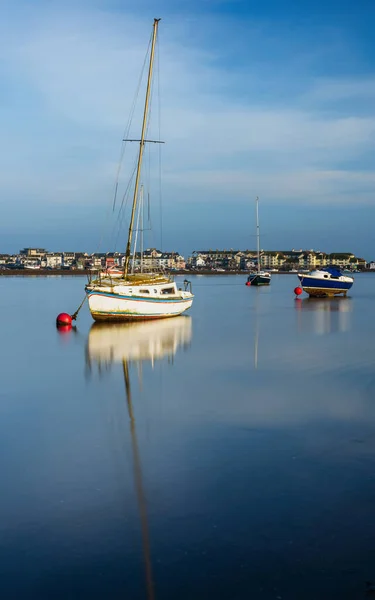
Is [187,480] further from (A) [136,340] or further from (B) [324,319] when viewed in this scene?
(B) [324,319]

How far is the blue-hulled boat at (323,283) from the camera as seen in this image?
56.0 meters

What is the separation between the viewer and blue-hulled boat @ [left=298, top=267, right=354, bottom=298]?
184 feet

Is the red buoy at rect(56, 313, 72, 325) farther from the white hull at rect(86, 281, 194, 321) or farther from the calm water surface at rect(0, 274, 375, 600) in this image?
the calm water surface at rect(0, 274, 375, 600)

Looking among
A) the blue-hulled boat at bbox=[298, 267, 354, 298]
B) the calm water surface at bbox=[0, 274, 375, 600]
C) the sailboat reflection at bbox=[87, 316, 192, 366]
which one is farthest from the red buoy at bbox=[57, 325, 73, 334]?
the blue-hulled boat at bbox=[298, 267, 354, 298]

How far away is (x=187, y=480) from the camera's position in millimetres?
8703

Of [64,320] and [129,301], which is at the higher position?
[129,301]

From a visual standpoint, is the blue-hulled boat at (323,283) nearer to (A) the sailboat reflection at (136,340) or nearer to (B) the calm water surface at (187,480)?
(A) the sailboat reflection at (136,340)

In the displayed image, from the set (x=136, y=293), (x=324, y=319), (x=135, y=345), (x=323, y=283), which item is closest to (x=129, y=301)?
(x=136, y=293)

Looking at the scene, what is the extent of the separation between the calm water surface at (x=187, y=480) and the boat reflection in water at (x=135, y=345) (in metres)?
0.11

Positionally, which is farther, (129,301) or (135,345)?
(129,301)

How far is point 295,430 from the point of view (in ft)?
37.1

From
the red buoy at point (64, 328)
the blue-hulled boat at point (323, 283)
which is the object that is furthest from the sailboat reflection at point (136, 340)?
the blue-hulled boat at point (323, 283)

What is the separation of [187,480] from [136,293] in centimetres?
2227

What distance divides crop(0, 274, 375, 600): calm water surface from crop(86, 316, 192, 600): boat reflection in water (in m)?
0.11
